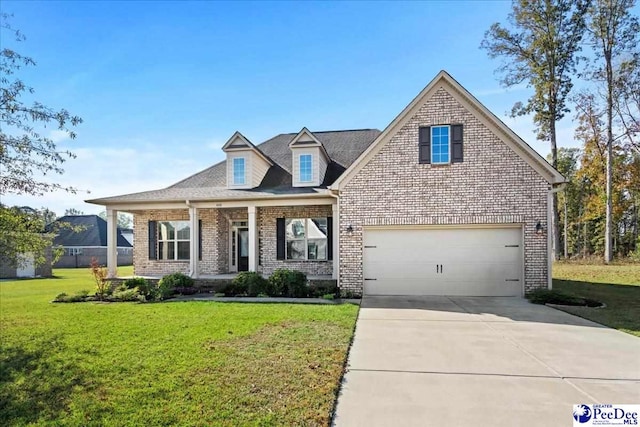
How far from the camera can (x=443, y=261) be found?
11.1 m

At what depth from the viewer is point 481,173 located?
10.7 metres

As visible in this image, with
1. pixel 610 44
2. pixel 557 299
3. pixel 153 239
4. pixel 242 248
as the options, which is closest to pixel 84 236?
pixel 153 239

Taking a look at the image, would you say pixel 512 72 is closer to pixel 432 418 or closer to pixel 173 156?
pixel 173 156

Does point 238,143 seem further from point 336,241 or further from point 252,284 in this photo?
point 252,284

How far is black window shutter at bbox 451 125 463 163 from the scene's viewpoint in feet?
35.8

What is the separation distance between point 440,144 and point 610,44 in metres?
18.3

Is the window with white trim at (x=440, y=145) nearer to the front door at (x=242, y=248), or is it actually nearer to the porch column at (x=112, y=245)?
the front door at (x=242, y=248)

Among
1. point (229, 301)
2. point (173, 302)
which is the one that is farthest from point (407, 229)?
point (173, 302)

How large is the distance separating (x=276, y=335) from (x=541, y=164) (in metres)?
9.02

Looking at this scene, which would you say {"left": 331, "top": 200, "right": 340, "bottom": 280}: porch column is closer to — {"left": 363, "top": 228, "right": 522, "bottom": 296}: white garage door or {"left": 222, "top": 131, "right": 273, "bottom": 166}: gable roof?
{"left": 363, "top": 228, "right": 522, "bottom": 296}: white garage door

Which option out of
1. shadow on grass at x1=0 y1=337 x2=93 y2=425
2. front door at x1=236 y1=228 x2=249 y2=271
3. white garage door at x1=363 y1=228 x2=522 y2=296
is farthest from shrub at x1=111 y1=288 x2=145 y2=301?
white garage door at x1=363 y1=228 x2=522 y2=296

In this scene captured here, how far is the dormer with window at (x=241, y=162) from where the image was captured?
14.2 meters

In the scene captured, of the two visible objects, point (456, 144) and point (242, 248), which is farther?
point (242, 248)

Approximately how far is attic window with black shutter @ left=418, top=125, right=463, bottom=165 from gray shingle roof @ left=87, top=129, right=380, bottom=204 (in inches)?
157
